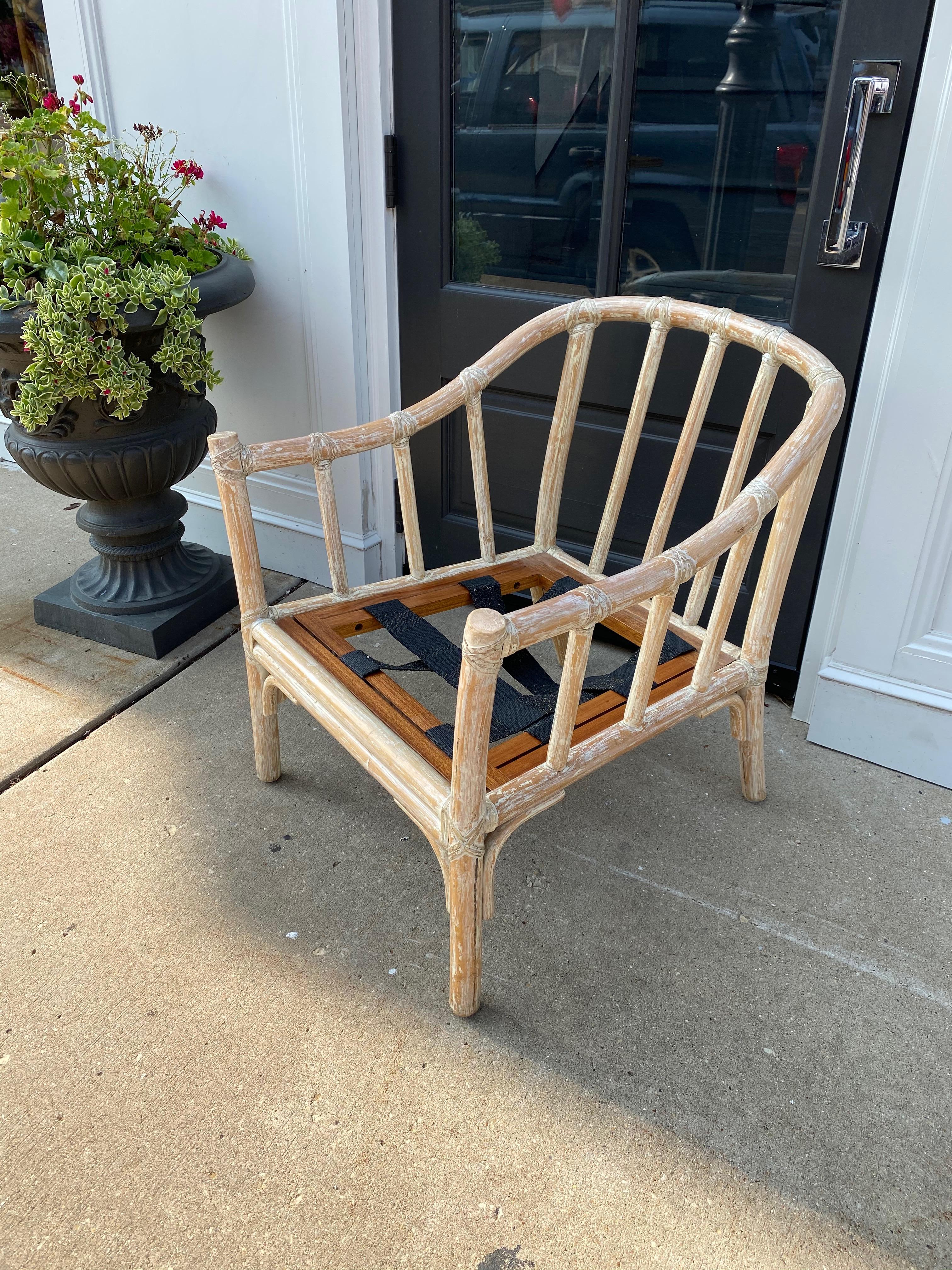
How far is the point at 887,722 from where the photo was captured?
1.71 meters

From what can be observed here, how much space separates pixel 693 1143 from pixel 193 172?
78.7 inches

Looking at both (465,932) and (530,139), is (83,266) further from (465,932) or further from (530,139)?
(465,932)

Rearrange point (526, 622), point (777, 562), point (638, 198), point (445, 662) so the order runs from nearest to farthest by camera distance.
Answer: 1. point (526, 622)
2. point (777, 562)
3. point (445, 662)
4. point (638, 198)

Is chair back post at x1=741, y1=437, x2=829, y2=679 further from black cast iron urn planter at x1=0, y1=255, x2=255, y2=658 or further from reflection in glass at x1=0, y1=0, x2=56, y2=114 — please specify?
reflection in glass at x1=0, y1=0, x2=56, y2=114

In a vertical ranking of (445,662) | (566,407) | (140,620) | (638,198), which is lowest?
(140,620)

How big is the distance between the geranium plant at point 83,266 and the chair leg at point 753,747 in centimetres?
127

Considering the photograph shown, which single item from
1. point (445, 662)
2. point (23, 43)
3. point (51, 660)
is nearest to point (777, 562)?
point (445, 662)

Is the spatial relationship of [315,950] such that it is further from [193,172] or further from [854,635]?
[193,172]

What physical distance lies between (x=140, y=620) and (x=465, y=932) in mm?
1265

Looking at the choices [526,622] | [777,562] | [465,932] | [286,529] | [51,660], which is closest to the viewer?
[526,622]

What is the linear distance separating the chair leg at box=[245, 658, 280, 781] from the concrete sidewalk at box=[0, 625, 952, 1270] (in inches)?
2.1

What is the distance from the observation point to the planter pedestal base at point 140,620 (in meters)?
2.07

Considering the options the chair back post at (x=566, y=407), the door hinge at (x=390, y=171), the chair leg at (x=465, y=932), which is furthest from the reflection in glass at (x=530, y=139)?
the chair leg at (x=465, y=932)

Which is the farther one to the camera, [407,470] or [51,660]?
[51,660]
